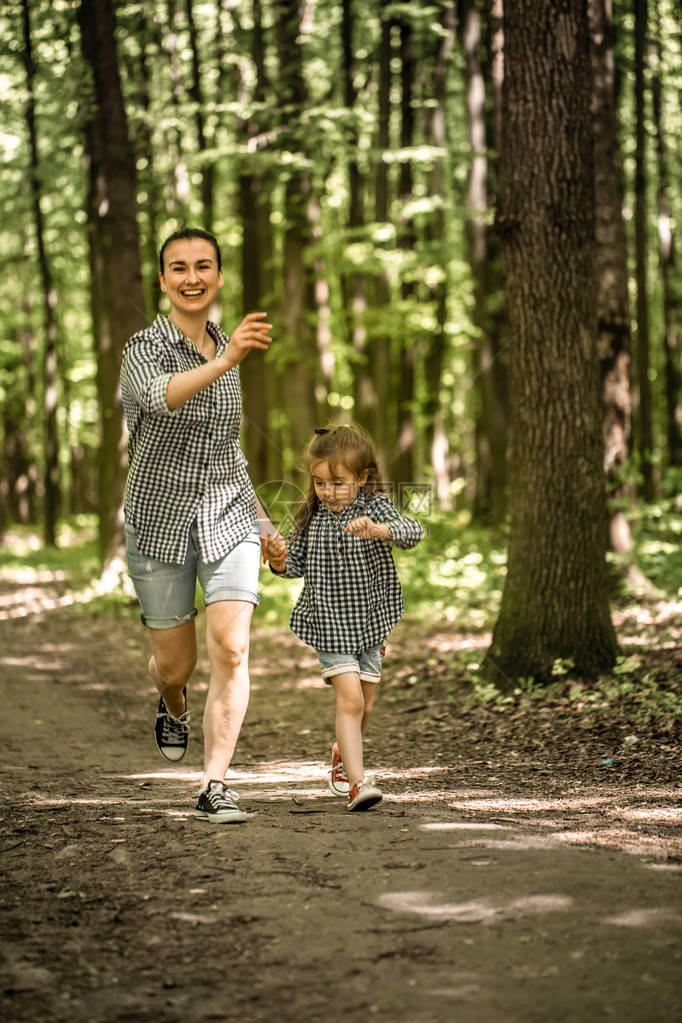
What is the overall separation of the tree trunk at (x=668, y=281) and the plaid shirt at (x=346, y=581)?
67.0ft

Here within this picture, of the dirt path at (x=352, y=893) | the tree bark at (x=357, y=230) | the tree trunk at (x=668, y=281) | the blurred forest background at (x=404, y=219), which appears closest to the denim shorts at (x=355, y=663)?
the dirt path at (x=352, y=893)

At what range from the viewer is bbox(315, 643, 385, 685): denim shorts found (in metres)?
5.06

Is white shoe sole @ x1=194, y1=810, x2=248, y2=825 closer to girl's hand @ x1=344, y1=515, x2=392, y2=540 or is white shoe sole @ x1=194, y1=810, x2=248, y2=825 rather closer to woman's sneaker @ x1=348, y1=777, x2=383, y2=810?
woman's sneaker @ x1=348, y1=777, x2=383, y2=810

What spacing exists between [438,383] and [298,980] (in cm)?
2047

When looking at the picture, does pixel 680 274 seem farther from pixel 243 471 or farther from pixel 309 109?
pixel 243 471

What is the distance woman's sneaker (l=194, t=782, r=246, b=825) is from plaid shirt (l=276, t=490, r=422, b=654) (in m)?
0.81

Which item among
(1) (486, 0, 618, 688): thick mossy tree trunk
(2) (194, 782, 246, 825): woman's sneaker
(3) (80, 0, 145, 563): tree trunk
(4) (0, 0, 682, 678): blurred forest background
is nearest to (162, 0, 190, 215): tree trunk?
(4) (0, 0, 682, 678): blurred forest background

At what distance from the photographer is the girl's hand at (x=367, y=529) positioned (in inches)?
195

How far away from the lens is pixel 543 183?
776cm

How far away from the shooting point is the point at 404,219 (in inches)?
810

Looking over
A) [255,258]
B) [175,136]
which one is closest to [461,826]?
[255,258]

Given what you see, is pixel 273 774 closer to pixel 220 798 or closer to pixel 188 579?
pixel 220 798

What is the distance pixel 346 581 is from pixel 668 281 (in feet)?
80.9

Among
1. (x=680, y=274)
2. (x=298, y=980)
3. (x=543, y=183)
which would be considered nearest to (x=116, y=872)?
(x=298, y=980)
